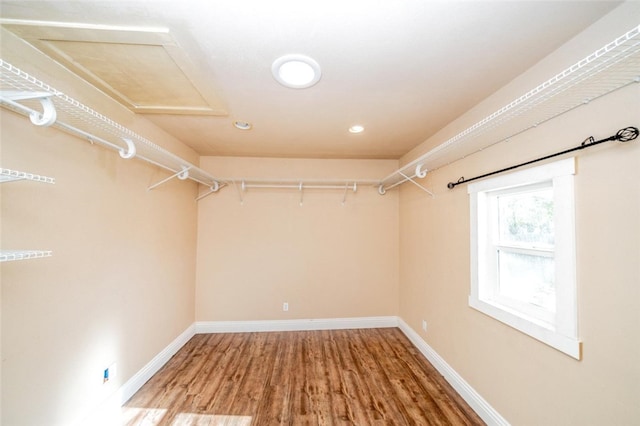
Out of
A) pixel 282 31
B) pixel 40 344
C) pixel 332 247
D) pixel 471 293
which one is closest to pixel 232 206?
pixel 332 247

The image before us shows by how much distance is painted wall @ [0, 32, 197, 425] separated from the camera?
1255 millimetres

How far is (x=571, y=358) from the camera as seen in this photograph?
1263 mm

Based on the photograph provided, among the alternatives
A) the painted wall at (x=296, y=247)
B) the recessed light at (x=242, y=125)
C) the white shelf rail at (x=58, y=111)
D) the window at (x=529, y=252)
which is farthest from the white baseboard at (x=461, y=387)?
the white shelf rail at (x=58, y=111)

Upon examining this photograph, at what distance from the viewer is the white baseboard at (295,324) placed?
3.30m

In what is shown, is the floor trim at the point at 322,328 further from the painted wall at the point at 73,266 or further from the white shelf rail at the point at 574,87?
the white shelf rail at the point at 574,87

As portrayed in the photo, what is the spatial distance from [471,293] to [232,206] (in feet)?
9.58

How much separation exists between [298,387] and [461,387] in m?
1.40

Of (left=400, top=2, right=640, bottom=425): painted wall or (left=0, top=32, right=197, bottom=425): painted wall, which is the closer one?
(left=400, top=2, right=640, bottom=425): painted wall

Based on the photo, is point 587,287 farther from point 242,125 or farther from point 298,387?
point 242,125

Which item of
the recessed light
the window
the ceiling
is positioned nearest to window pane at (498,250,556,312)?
the window

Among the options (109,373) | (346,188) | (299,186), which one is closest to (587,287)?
(346,188)

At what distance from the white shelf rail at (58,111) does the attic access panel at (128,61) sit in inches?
11.5

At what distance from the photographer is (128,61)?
4.64 ft

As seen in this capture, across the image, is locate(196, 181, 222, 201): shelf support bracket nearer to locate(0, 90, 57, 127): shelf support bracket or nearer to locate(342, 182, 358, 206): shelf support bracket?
locate(342, 182, 358, 206): shelf support bracket
